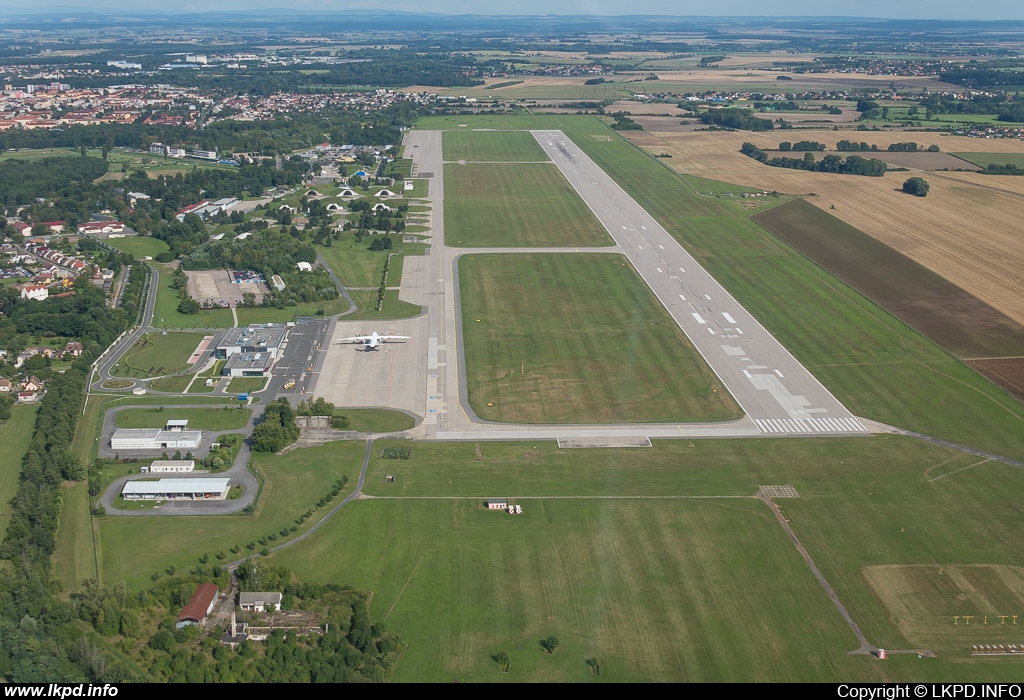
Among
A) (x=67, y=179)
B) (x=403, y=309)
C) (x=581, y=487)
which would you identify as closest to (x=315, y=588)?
(x=581, y=487)

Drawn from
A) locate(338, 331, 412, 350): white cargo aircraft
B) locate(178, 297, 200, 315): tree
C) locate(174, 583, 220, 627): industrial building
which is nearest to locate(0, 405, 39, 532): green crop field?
locate(174, 583, 220, 627): industrial building

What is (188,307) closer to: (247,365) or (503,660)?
(247,365)

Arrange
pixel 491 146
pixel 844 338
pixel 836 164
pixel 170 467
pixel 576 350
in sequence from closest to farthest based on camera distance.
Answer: pixel 170 467 < pixel 576 350 < pixel 844 338 < pixel 836 164 < pixel 491 146

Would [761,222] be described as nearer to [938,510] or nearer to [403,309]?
[403,309]

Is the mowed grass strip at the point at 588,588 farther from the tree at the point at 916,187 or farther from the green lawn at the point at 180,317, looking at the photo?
the tree at the point at 916,187

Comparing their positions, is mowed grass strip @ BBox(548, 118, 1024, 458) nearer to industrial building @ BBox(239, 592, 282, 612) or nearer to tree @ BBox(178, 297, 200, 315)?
industrial building @ BBox(239, 592, 282, 612)

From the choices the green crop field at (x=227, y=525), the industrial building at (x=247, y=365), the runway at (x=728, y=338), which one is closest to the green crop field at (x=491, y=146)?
the runway at (x=728, y=338)

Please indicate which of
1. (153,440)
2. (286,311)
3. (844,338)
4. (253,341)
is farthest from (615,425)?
(286,311)
